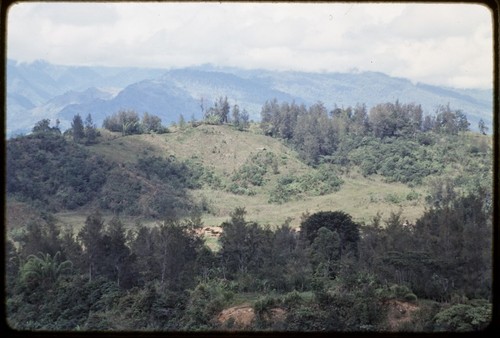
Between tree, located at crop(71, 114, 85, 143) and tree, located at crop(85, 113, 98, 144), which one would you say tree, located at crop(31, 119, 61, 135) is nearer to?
tree, located at crop(71, 114, 85, 143)

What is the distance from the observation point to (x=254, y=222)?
539 inches

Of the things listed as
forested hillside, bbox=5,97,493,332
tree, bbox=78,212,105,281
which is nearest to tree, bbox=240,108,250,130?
forested hillside, bbox=5,97,493,332

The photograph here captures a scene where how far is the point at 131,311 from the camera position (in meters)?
8.43

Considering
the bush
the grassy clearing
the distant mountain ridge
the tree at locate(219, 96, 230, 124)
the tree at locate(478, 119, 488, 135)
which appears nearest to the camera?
the bush


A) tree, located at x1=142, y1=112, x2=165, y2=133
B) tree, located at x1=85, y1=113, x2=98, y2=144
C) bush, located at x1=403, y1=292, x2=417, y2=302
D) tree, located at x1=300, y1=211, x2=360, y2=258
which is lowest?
bush, located at x1=403, y1=292, x2=417, y2=302

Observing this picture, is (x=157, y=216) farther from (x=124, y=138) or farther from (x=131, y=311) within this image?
(x=131, y=311)

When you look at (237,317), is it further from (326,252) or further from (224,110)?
(224,110)

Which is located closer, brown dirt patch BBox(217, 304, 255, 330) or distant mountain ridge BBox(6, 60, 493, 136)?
brown dirt patch BBox(217, 304, 255, 330)

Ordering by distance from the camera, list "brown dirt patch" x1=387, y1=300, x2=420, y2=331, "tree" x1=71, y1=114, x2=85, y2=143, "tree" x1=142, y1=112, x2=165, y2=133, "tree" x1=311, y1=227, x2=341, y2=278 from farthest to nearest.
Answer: "tree" x1=142, y1=112, x2=165, y2=133
"tree" x1=71, y1=114, x2=85, y2=143
"tree" x1=311, y1=227, x2=341, y2=278
"brown dirt patch" x1=387, y1=300, x2=420, y2=331

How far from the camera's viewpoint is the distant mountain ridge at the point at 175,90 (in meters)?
34.4

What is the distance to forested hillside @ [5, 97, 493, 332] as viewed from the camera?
28.2 ft

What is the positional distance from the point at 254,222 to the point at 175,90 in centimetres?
2963

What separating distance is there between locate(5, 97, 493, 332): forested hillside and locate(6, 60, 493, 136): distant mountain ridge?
6.03m

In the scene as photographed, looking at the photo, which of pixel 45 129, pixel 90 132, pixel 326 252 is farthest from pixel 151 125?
pixel 326 252
